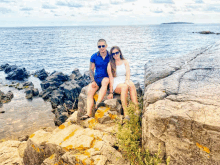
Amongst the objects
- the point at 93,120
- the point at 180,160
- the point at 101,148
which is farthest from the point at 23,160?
the point at 180,160

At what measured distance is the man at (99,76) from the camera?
6745 millimetres

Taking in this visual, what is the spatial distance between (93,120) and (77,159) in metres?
2.16

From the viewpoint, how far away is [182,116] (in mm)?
3615

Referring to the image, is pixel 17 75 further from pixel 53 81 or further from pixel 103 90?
pixel 103 90

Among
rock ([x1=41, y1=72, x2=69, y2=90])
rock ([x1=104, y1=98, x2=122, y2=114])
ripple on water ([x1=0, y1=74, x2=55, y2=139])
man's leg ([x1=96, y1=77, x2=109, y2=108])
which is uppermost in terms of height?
man's leg ([x1=96, y1=77, x2=109, y2=108])

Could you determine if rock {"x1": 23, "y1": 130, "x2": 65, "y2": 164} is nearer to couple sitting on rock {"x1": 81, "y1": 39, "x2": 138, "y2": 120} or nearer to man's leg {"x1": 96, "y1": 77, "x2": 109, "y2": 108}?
couple sitting on rock {"x1": 81, "y1": 39, "x2": 138, "y2": 120}

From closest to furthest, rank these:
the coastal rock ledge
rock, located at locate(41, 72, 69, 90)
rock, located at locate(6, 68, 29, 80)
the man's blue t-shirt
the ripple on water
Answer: the coastal rock ledge
the man's blue t-shirt
the ripple on water
rock, located at locate(41, 72, 69, 90)
rock, located at locate(6, 68, 29, 80)

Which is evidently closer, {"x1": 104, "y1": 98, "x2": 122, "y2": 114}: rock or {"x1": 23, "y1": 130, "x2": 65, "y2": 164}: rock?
{"x1": 23, "y1": 130, "x2": 65, "y2": 164}: rock

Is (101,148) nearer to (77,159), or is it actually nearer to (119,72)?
(77,159)

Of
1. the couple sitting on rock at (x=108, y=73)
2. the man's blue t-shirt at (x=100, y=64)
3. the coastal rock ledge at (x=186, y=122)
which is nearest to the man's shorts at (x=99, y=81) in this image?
the couple sitting on rock at (x=108, y=73)

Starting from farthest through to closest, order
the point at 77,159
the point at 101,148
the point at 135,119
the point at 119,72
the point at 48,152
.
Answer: the point at 119,72
the point at 48,152
the point at 135,119
the point at 101,148
the point at 77,159

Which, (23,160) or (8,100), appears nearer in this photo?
(23,160)

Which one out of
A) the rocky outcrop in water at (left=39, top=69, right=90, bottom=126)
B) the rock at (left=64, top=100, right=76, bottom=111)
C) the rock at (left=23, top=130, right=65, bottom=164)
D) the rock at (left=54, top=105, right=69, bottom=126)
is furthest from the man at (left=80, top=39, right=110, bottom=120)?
the rock at (left=64, top=100, right=76, bottom=111)

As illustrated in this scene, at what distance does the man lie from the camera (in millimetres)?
6745
